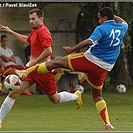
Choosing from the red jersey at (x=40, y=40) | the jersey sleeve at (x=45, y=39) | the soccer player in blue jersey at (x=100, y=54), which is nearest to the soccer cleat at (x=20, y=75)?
A: the soccer player in blue jersey at (x=100, y=54)

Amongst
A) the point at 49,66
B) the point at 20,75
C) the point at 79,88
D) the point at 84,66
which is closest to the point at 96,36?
the point at 84,66

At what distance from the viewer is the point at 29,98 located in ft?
69.1

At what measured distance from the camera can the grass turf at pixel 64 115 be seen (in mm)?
12961

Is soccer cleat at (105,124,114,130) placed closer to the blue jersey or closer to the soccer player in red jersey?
the blue jersey

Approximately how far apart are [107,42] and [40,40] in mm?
1302

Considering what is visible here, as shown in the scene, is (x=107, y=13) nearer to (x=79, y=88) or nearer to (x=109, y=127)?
(x=109, y=127)

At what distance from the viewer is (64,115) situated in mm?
16578

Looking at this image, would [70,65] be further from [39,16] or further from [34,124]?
[34,124]

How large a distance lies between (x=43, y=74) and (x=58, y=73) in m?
9.12

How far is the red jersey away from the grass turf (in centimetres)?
141

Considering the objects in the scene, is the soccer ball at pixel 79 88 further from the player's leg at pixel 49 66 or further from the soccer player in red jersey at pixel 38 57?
the player's leg at pixel 49 66

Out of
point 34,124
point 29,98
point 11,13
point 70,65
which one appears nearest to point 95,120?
point 34,124

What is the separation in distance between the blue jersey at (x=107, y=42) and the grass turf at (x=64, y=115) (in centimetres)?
131

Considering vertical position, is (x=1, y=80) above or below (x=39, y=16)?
below
